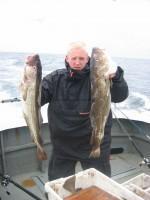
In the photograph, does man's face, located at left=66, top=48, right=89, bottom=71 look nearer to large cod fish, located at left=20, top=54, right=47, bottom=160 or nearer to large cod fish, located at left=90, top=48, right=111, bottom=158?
large cod fish, located at left=90, top=48, right=111, bottom=158

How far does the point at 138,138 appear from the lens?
5.72 metres

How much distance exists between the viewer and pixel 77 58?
3078 millimetres

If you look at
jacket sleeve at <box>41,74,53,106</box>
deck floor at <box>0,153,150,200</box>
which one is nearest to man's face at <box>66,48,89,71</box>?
jacket sleeve at <box>41,74,53,106</box>

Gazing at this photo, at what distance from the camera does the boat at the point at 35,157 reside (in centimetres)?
489

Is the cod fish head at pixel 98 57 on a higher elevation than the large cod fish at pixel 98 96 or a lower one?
higher

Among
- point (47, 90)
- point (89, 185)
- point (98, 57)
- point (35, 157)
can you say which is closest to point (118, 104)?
point (35, 157)

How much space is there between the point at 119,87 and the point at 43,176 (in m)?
2.60

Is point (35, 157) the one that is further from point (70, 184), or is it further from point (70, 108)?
point (70, 184)

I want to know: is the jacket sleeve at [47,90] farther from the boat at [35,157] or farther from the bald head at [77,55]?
the boat at [35,157]

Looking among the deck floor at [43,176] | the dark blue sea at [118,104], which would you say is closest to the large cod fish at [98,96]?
the deck floor at [43,176]

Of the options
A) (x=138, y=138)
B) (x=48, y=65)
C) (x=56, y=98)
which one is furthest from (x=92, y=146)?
(x=48, y=65)

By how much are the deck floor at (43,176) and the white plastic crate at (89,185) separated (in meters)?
2.11

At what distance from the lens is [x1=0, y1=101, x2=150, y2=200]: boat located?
489 cm

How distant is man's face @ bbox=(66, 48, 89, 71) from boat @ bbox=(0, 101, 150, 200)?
6.95 ft
